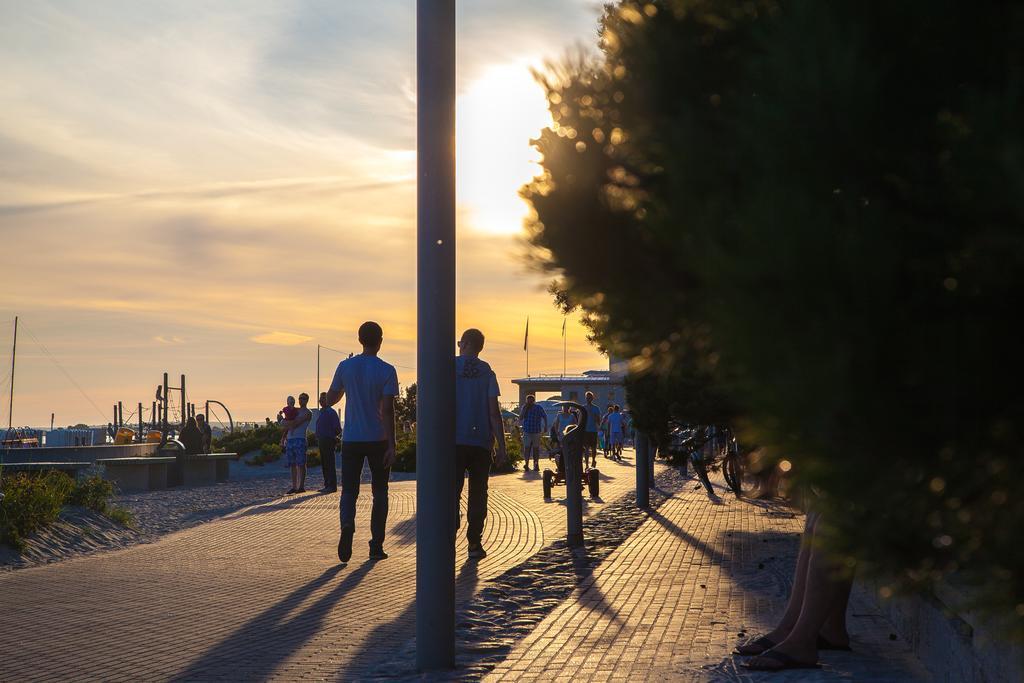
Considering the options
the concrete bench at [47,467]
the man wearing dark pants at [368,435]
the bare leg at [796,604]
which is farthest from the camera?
the concrete bench at [47,467]

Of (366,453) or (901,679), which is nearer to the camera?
(901,679)

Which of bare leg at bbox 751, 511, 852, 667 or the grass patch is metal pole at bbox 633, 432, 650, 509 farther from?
bare leg at bbox 751, 511, 852, 667

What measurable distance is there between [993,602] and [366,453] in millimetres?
8197

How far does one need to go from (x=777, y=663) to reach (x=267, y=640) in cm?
285

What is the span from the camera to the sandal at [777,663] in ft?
16.1

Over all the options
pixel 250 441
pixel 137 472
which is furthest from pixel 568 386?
pixel 137 472

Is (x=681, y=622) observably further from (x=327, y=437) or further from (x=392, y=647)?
(x=327, y=437)

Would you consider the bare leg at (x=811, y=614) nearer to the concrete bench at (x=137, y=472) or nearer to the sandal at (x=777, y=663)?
the sandal at (x=777, y=663)

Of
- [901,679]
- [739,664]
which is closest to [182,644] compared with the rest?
[739,664]

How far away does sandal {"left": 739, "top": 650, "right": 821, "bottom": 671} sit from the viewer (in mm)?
4895

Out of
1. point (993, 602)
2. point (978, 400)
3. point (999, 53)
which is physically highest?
point (999, 53)

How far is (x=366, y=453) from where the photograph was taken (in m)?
9.76

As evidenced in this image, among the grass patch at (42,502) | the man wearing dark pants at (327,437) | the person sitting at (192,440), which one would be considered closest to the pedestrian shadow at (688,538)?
the man wearing dark pants at (327,437)

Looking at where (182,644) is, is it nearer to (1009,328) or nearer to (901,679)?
(901,679)
